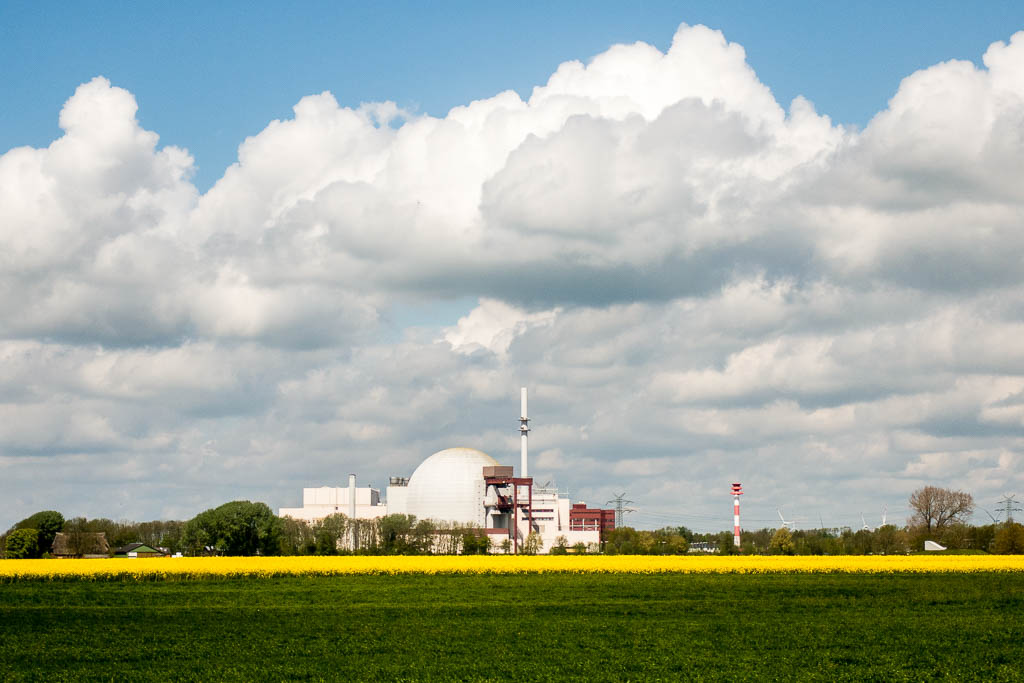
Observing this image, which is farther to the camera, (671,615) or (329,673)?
(671,615)

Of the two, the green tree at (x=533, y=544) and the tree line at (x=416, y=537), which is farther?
the green tree at (x=533, y=544)

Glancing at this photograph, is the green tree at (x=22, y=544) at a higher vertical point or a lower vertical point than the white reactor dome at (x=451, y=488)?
lower

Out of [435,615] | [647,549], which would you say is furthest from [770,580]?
[647,549]

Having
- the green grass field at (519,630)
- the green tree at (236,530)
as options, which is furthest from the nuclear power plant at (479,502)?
the green grass field at (519,630)

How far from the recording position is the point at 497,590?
48688mm

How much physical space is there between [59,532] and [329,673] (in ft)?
386

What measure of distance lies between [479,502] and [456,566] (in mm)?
82317

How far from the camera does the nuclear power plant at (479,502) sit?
142 meters

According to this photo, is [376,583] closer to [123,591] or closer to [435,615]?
[123,591]

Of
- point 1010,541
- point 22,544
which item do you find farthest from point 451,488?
point 1010,541

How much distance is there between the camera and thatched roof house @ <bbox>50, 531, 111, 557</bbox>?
402ft

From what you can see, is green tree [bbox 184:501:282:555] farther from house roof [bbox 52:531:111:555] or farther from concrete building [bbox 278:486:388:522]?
concrete building [bbox 278:486:388:522]

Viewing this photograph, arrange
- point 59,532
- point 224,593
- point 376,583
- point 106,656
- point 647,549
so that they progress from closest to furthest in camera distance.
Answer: point 106,656 → point 224,593 → point 376,583 → point 647,549 → point 59,532

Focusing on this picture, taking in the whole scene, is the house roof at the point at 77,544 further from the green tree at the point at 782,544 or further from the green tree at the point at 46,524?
the green tree at the point at 782,544
